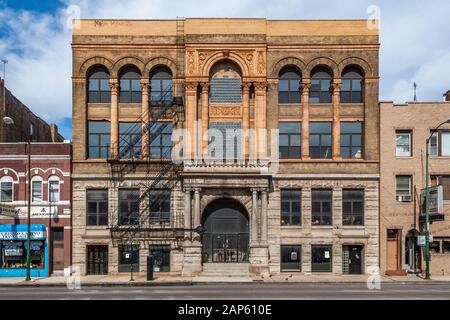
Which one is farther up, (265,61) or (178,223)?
(265,61)

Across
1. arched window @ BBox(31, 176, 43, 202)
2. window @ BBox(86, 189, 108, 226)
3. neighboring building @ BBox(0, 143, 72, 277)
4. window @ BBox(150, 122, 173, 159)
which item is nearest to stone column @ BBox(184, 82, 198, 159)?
window @ BBox(150, 122, 173, 159)

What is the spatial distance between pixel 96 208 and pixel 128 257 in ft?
14.1

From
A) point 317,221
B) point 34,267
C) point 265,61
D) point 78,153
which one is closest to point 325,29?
point 265,61

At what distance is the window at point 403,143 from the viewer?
3622cm

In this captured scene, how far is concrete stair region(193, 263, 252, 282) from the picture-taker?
32625 millimetres

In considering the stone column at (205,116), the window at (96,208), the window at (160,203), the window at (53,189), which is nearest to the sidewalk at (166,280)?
the window at (96,208)

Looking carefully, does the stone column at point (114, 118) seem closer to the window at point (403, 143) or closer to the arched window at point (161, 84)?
the arched window at point (161, 84)

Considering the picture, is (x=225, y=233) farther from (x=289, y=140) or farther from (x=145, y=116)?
(x=145, y=116)

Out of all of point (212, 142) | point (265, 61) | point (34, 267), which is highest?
point (265, 61)

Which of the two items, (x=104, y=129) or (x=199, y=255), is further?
(x=104, y=129)

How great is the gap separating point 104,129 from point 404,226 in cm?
2315

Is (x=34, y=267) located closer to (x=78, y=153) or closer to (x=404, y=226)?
(x=78, y=153)

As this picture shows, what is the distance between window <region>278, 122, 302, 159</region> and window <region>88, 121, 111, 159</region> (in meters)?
12.9

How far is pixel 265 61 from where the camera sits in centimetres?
3625
